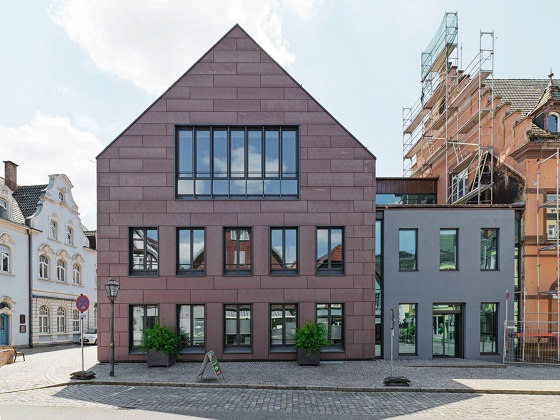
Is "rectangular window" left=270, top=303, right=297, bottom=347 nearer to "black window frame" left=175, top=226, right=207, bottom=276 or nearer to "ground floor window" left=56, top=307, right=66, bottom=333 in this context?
"black window frame" left=175, top=226, right=207, bottom=276

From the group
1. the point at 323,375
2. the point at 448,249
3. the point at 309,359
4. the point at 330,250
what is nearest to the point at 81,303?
the point at 309,359

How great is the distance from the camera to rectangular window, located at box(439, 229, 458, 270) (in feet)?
52.2

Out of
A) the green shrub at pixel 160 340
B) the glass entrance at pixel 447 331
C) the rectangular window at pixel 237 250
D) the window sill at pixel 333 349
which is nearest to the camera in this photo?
the green shrub at pixel 160 340

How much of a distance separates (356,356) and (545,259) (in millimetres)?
9191

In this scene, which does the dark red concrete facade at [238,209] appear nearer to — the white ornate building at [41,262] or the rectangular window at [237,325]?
the rectangular window at [237,325]

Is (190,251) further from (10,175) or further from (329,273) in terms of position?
(10,175)

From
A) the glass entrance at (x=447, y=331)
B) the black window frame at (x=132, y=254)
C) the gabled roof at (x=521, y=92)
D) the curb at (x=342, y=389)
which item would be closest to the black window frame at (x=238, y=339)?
the black window frame at (x=132, y=254)

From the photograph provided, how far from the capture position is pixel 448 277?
15688 mm

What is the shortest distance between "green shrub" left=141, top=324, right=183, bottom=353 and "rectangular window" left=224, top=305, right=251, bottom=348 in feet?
6.89

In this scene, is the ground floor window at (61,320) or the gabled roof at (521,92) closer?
the gabled roof at (521,92)

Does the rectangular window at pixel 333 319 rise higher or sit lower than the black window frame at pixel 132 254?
lower

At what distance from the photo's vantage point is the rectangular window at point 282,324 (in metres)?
15.1

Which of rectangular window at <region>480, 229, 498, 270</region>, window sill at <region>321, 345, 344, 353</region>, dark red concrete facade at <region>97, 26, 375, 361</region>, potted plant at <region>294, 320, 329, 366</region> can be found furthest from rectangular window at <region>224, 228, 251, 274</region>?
rectangular window at <region>480, 229, 498, 270</region>

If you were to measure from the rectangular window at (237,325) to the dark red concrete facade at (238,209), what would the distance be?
1.05ft
